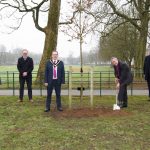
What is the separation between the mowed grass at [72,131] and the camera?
30.7 feet

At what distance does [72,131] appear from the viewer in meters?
10.7

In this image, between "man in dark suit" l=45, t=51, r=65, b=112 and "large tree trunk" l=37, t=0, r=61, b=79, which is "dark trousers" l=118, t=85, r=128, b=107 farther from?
"large tree trunk" l=37, t=0, r=61, b=79

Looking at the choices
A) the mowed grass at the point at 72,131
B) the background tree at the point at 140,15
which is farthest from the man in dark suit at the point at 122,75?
the background tree at the point at 140,15

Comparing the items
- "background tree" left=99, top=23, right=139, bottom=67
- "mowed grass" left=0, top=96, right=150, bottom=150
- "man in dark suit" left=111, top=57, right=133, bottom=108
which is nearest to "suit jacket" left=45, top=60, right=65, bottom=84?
"mowed grass" left=0, top=96, right=150, bottom=150

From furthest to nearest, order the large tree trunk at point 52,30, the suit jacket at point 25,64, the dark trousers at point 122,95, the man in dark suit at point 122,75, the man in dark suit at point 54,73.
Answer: the large tree trunk at point 52,30
the suit jacket at point 25,64
the dark trousers at point 122,95
the man in dark suit at point 122,75
the man in dark suit at point 54,73

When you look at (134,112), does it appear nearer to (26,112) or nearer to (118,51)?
(26,112)

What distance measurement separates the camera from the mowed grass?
9.34 m

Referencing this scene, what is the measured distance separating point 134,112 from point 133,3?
21.2 metres

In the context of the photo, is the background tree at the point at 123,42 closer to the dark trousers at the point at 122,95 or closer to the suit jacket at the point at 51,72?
the dark trousers at the point at 122,95

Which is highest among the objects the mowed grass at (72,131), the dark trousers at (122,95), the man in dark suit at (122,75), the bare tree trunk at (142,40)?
the bare tree trunk at (142,40)

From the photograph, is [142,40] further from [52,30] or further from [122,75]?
[122,75]

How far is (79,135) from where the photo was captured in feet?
33.6

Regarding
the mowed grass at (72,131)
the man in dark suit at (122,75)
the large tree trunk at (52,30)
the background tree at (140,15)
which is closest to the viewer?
the mowed grass at (72,131)

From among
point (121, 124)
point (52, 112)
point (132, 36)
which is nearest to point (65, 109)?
point (52, 112)
